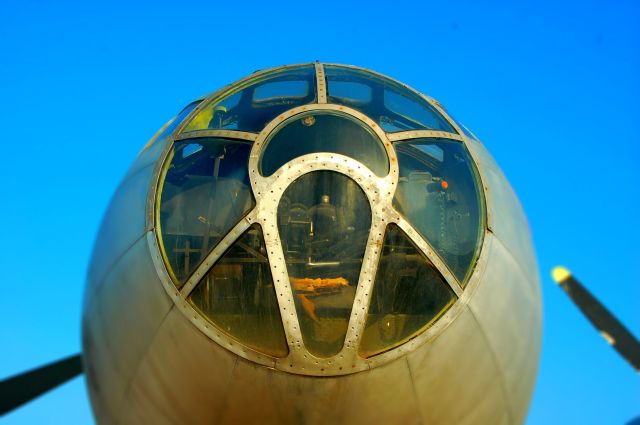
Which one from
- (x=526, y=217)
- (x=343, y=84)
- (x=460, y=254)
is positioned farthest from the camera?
(x=526, y=217)

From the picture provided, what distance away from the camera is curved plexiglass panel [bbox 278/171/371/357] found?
5555 mm

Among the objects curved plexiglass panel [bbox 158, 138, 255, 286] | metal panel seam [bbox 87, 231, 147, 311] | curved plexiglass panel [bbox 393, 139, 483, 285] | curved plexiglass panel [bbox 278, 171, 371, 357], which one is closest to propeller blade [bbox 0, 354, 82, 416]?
metal panel seam [bbox 87, 231, 147, 311]

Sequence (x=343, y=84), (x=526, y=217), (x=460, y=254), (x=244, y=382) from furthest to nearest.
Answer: (x=526, y=217), (x=343, y=84), (x=460, y=254), (x=244, y=382)

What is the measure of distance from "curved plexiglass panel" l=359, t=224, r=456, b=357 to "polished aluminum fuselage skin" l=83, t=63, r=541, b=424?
0.10 metres

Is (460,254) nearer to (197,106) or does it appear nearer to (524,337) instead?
(524,337)

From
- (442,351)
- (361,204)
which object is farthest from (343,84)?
(442,351)

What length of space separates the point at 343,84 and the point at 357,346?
2.43 meters

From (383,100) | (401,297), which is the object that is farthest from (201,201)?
(383,100)

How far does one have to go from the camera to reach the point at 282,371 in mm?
5457

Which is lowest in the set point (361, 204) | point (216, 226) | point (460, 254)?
point (460, 254)

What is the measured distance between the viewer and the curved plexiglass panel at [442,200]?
5.88 metres

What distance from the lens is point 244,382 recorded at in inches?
216

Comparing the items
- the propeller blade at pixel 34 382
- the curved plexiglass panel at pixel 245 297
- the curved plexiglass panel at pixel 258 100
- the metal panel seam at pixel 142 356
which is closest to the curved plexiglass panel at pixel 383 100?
the curved plexiglass panel at pixel 258 100

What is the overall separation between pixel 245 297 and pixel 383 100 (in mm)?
2225
